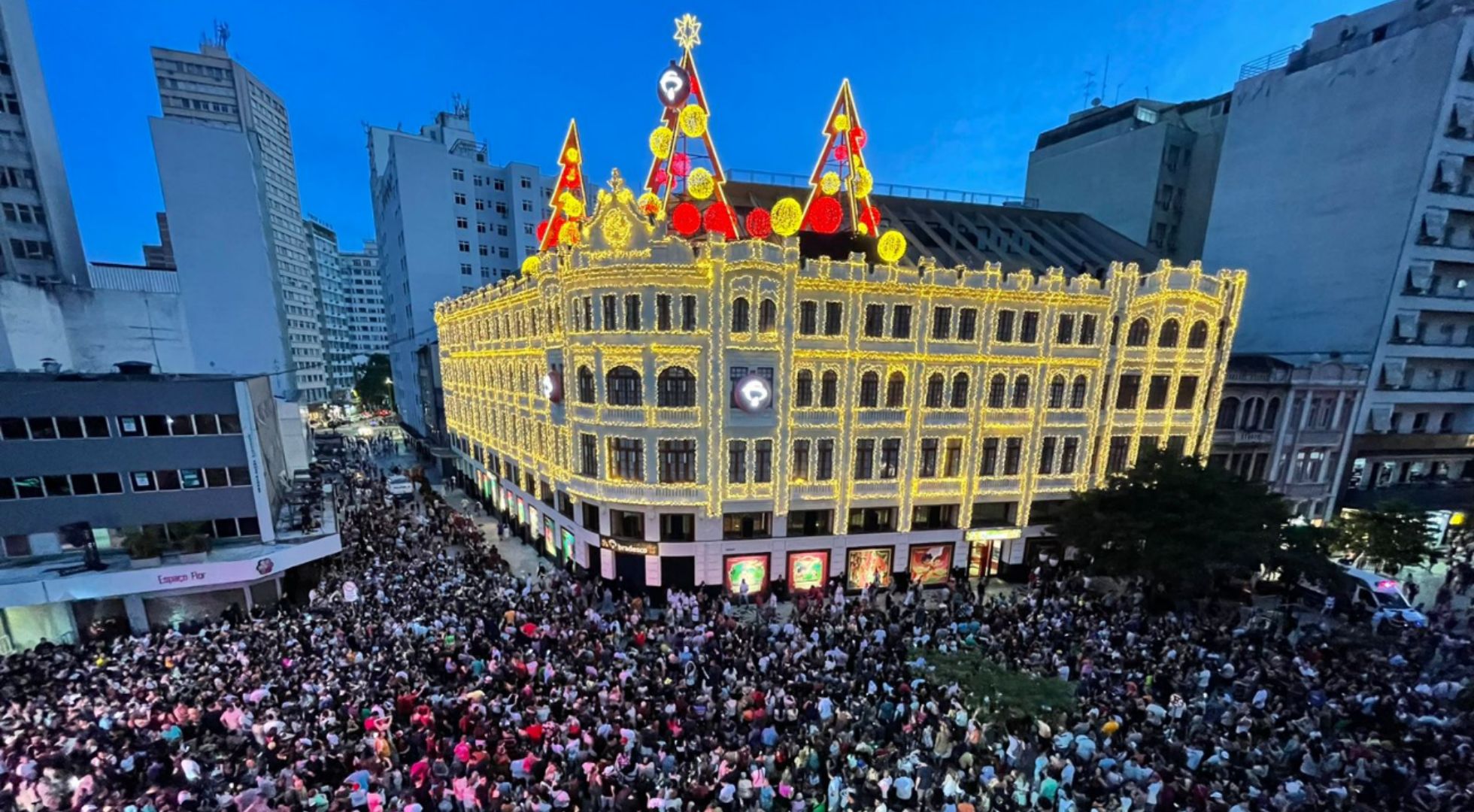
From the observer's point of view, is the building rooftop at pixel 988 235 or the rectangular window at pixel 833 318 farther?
the building rooftop at pixel 988 235

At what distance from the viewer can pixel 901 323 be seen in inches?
1077

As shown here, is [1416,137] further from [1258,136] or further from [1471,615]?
[1471,615]

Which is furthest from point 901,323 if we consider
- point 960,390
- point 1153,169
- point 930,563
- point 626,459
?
point 1153,169

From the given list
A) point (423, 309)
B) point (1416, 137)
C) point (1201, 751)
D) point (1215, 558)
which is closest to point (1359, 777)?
point (1201, 751)

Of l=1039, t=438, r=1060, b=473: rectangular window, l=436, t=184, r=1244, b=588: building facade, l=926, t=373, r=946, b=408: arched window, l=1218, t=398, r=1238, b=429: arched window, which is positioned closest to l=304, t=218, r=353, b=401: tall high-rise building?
l=436, t=184, r=1244, b=588: building facade

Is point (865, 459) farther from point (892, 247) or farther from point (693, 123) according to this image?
point (693, 123)

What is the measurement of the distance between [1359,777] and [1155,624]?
30.8 ft

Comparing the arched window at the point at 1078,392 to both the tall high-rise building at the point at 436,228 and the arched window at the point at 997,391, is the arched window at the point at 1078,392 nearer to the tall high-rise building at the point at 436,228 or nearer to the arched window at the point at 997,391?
the arched window at the point at 997,391

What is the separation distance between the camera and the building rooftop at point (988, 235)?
1352 inches

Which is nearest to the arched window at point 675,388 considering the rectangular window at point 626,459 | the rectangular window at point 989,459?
the rectangular window at point 626,459

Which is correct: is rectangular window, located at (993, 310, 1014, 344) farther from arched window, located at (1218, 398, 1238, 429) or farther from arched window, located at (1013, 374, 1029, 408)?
arched window, located at (1218, 398, 1238, 429)

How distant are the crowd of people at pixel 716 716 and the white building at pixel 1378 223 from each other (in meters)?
24.2

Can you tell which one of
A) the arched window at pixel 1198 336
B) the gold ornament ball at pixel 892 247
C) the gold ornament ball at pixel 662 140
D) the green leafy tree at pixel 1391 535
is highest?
the gold ornament ball at pixel 662 140

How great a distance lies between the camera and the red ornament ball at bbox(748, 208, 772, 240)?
25.4m
